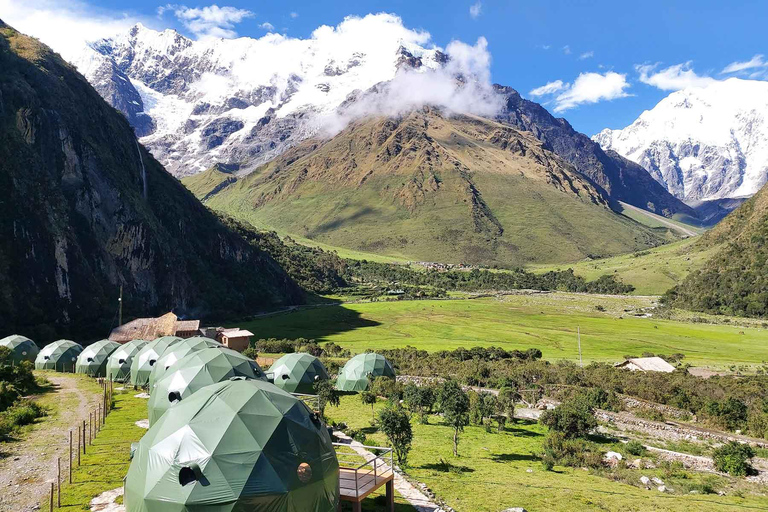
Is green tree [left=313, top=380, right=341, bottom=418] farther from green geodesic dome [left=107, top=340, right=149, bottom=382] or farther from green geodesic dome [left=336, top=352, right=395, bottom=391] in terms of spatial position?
green geodesic dome [left=107, top=340, right=149, bottom=382]

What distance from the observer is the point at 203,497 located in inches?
642

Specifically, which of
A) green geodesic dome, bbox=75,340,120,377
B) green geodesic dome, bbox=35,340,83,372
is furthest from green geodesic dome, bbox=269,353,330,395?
green geodesic dome, bbox=35,340,83,372

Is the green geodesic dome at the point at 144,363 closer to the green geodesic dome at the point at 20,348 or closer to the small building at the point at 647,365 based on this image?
the green geodesic dome at the point at 20,348

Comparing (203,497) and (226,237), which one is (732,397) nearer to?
(203,497)

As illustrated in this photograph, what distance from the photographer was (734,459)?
111 feet

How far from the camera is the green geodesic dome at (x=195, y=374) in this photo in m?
32.3

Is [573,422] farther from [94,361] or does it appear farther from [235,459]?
[94,361]

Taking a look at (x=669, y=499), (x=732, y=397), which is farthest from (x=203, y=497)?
(x=732, y=397)

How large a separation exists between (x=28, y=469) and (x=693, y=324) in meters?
142

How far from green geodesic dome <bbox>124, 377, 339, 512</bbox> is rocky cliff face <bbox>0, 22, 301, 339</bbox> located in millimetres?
81795

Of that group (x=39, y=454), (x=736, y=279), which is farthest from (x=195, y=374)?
(x=736, y=279)

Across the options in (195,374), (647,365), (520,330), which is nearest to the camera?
(195,374)

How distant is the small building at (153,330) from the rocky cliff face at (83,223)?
13.6 m

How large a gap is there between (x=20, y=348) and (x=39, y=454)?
46620 millimetres
